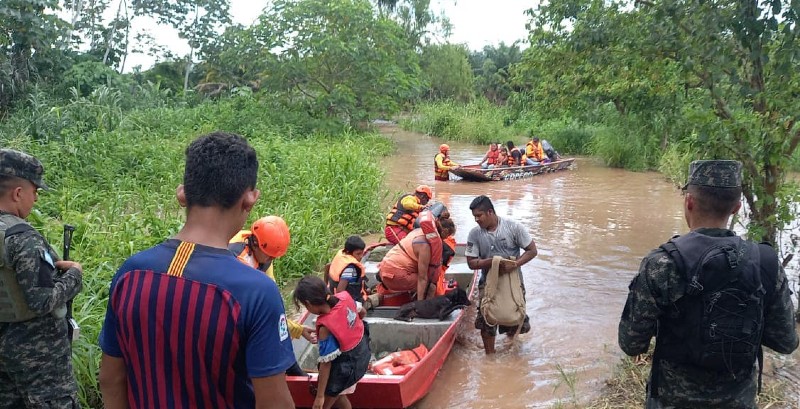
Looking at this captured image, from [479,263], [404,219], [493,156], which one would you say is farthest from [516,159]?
[479,263]

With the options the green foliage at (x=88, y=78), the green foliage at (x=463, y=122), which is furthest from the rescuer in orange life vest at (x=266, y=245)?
the green foliage at (x=463, y=122)

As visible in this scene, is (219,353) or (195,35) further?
(195,35)

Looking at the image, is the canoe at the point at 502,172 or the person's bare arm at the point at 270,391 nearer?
the person's bare arm at the point at 270,391

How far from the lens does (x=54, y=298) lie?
2695 mm

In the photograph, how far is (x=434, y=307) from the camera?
5676 millimetres

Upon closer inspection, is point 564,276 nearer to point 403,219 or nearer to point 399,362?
point 403,219

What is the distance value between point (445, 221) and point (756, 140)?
275cm

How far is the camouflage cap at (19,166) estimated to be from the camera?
269cm

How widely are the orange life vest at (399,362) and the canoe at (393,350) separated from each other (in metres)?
0.12

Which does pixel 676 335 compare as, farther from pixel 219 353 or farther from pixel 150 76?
pixel 150 76

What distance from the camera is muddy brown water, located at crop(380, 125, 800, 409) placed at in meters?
5.37

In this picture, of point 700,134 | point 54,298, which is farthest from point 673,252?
point 700,134

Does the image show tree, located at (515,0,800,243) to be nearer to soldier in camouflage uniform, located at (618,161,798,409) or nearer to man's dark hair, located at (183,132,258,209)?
soldier in camouflage uniform, located at (618,161,798,409)

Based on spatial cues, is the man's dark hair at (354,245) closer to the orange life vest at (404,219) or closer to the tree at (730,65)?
the orange life vest at (404,219)
